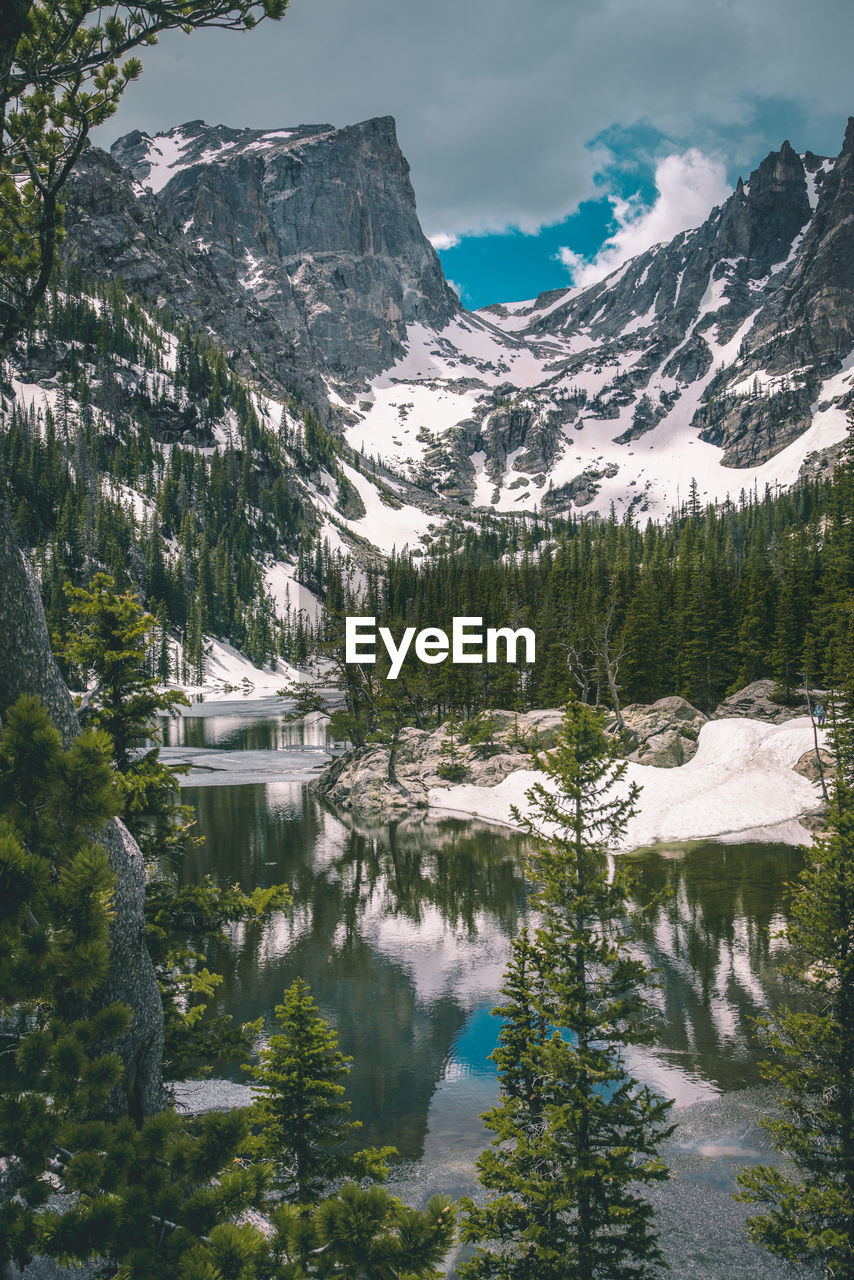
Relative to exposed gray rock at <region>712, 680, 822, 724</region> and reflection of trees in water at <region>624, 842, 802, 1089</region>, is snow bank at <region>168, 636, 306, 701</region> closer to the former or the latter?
exposed gray rock at <region>712, 680, 822, 724</region>

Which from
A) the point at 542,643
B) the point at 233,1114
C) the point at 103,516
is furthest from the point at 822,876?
the point at 103,516

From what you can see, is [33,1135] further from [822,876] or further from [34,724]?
[822,876]

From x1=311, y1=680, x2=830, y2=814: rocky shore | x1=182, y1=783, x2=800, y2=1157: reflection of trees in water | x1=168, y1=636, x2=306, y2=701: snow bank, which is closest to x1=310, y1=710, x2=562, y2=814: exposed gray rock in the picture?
x1=311, y1=680, x2=830, y2=814: rocky shore

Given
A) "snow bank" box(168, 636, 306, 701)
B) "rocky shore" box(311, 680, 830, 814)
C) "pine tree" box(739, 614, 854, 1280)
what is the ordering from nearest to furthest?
"pine tree" box(739, 614, 854, 1280), "rocky shore" box(311, 680, 830, 814), "snow bank" box(168, 636, 306, 701)

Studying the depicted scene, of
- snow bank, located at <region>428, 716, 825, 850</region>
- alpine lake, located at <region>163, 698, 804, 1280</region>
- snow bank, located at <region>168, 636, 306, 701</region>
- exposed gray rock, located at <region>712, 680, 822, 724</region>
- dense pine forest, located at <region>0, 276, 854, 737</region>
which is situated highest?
dense pine forest, located at <region>0, 276, 854, 737</region>

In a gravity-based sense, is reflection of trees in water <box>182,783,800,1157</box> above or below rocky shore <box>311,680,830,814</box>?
below

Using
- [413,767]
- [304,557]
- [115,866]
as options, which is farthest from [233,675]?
[115,866]

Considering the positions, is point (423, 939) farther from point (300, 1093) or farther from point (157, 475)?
point (157, 475)

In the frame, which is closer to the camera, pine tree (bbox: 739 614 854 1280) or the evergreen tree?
the evergreen tree
